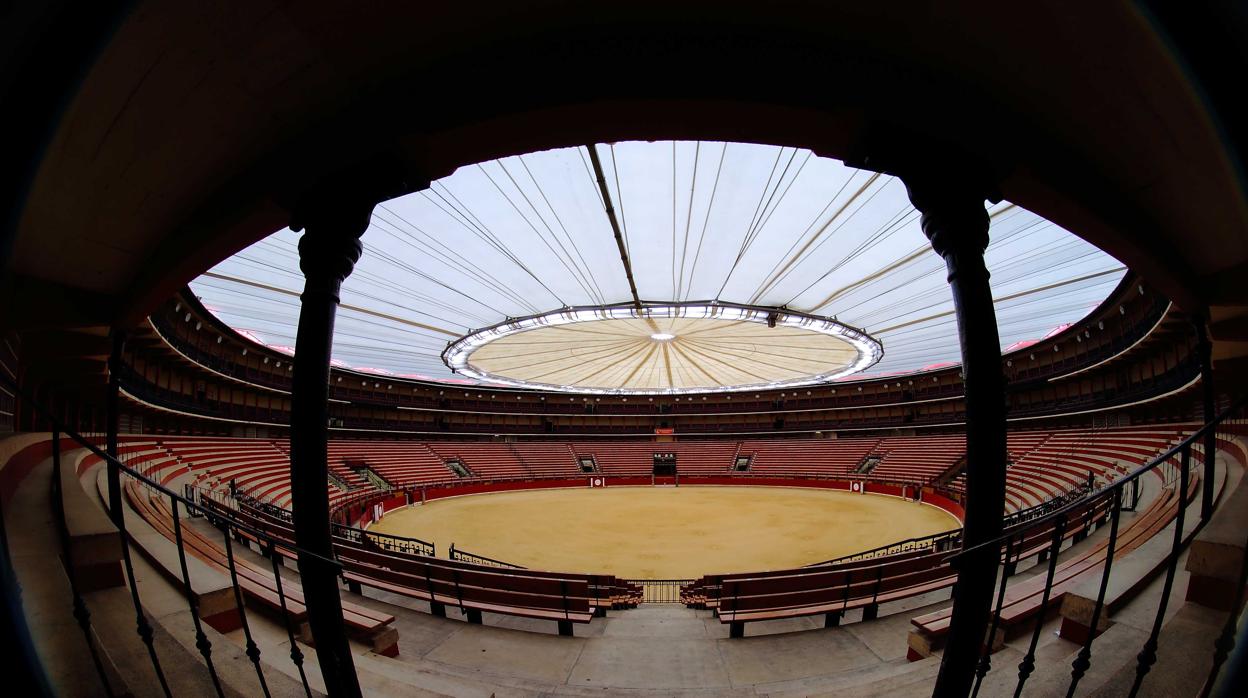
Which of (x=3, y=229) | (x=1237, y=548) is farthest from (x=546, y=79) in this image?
(x=1237, y=548)

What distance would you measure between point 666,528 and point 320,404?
55.3 ft

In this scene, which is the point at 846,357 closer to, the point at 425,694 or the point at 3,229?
the point at 425,694

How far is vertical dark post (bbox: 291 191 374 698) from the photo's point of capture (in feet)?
9.10

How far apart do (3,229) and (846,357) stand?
87.2ft

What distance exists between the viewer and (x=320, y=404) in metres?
2.91

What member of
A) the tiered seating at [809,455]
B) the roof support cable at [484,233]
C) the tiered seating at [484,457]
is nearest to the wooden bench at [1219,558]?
the roof support cable at [484,233]

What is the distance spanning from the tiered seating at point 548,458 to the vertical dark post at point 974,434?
34.8 meters

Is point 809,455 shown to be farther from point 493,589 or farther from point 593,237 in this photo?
point 493,589

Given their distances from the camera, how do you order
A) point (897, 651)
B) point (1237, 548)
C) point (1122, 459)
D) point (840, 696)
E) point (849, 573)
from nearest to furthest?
point (1237, 548), point (840, 696), point (897, 651), point (849, 573), point (1122, 459)

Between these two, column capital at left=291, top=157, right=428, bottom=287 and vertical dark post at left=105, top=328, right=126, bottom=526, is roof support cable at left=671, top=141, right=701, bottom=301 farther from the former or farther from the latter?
vertical dark post at left=105, top=328, right=126, bottom=526

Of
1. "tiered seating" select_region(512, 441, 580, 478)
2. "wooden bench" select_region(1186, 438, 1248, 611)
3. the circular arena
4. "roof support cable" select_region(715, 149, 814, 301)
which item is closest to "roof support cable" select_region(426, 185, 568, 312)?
the circular arena

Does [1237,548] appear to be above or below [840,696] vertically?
above

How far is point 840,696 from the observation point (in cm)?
381

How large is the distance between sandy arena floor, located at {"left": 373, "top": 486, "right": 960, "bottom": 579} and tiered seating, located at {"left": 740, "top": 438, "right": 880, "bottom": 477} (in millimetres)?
6746
